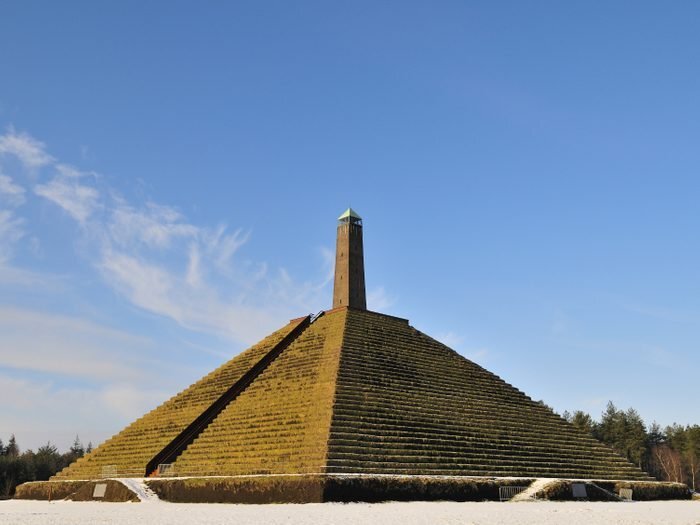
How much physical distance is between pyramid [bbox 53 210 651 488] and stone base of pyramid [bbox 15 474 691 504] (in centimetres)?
96

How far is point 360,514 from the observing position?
1684cm

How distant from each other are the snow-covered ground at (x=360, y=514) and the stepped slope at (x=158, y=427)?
28.0 ft

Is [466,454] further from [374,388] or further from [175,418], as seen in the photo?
[175,418]

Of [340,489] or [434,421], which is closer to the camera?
[340,489]

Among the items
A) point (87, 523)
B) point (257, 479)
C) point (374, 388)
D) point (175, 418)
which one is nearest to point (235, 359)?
point (175, 418)

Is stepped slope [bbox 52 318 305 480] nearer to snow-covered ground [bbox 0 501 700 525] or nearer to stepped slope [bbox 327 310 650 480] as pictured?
stepped slope [bbox 327 310 650 480]

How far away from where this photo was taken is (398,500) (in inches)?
818

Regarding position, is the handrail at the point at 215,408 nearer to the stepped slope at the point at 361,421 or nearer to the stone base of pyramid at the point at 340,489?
the stepped slope at the point at 361,421

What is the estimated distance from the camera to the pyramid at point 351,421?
24.6 metres

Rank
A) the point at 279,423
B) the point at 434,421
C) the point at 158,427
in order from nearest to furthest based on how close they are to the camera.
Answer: the point at 279,423 → the point at 434,421 → the point at 158,427

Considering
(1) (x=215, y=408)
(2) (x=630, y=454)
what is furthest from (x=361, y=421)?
(2) (x=630, y=454)

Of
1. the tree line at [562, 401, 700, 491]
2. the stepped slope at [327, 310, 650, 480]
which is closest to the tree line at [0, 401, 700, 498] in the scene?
the tree line at [562, 401, 700, 491]

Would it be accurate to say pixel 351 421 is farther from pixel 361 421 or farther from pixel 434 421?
pixel 434 421

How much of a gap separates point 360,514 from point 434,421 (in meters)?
12.0
